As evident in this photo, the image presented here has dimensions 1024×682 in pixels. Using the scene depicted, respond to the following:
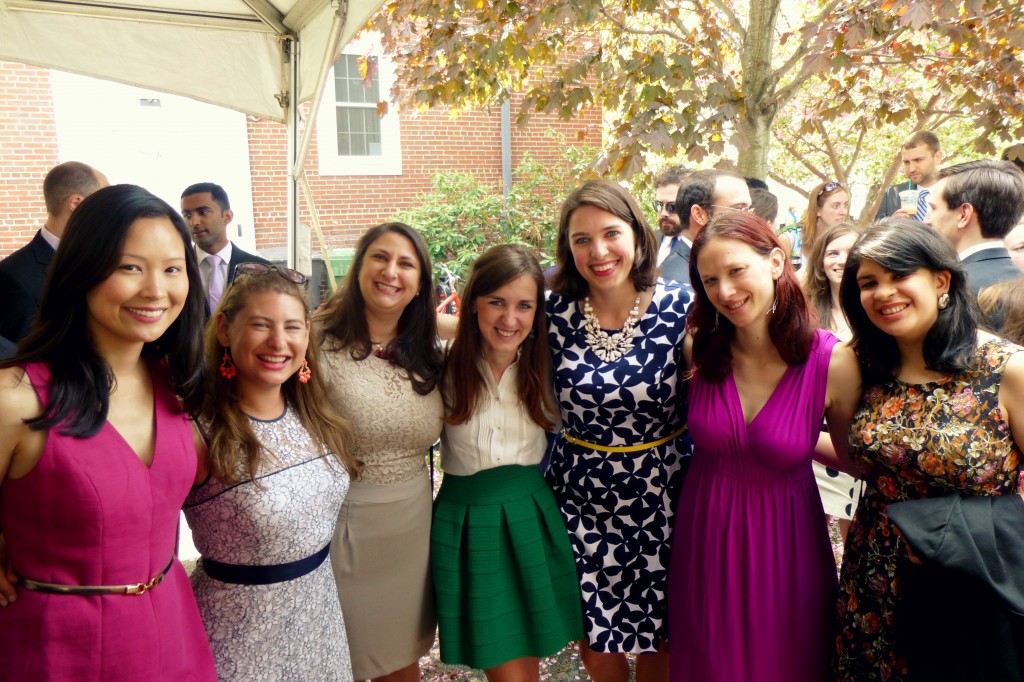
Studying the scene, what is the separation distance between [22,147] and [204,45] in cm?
604

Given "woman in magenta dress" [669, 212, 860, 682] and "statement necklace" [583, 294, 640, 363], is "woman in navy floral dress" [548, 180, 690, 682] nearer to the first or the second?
"statement necklace" [583, 294, 640, 363]

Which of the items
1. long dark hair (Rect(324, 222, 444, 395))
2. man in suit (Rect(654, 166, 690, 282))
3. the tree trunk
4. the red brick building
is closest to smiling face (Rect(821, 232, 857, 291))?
man in suit (Rect(654, 166, 690, 282))

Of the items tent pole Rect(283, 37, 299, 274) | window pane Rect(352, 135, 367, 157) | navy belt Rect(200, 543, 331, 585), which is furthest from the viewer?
window pane Rect(352, 135, 367, 157)

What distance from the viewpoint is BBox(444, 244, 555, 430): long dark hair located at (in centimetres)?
280

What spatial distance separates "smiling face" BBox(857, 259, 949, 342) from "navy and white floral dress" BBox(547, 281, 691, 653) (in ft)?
2.68

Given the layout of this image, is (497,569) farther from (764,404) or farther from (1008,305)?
(1008,305)

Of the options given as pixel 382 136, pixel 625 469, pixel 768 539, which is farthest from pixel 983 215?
pixel 382 136

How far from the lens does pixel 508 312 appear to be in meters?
2.78

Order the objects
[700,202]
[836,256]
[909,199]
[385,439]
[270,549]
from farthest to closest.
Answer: [909,199], [700,202], [836,256], [385,439], [270,549]

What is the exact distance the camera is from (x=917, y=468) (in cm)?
212

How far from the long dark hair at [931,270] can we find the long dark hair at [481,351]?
1153 millimetres

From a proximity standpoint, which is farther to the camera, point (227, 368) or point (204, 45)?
point (204, 45)

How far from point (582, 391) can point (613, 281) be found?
437 mm

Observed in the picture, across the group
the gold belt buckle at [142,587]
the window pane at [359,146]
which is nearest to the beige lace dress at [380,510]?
the gold belt buckle at [142,587]
